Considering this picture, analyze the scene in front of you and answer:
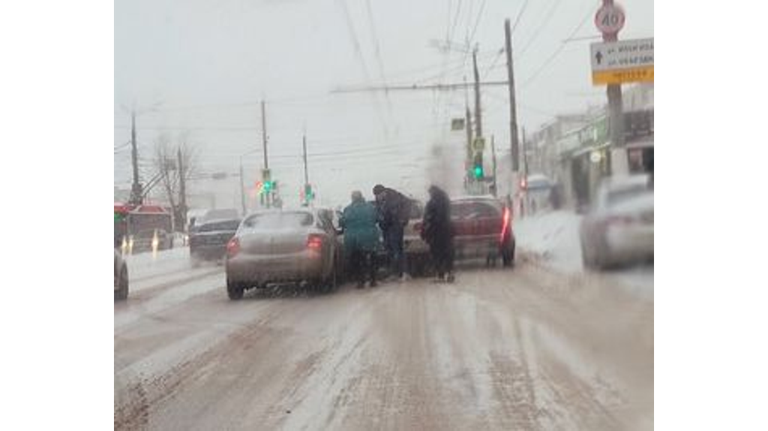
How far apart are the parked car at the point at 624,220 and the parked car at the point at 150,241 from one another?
1.96 meters

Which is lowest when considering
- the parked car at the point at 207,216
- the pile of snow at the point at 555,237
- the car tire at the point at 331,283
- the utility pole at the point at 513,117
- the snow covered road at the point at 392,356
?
the snow covered road at the point at 392,356

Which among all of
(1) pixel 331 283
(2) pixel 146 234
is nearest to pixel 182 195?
(2) pixel 146 234

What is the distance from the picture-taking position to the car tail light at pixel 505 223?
18.9ft

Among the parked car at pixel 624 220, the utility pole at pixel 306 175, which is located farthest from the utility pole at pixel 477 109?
the parked car at pixel 624 220

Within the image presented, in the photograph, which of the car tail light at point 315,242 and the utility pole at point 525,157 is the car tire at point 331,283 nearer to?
the car tail light at point 315,242

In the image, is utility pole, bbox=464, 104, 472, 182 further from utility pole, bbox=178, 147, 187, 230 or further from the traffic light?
utility pole, bbox=178, 147, 187, 230

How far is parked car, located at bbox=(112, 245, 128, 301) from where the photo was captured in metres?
3.88

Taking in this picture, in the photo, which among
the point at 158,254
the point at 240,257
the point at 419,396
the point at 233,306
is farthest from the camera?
the point at 233,306

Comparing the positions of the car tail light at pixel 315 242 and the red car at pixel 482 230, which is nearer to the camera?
the car tail light at pixel 315 242

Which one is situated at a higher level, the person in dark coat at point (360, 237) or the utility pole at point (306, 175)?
the utility pole at point (306, 175)
